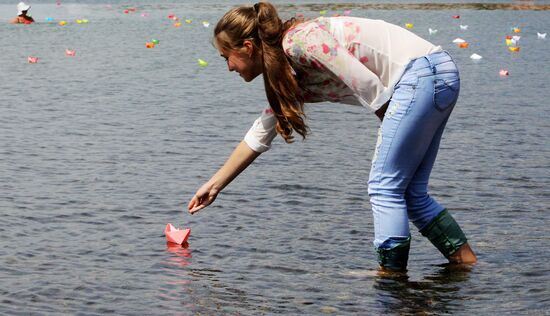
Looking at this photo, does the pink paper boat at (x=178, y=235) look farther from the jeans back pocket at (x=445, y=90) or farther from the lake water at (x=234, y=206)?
the jeans back pocket at (x=445, y=90)

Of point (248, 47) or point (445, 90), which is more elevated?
point (248, 47)

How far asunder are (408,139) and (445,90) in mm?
331

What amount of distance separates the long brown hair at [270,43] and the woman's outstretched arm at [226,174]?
0.60 meters

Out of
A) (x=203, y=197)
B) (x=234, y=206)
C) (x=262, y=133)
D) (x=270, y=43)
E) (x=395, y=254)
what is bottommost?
(x=395, y=254)

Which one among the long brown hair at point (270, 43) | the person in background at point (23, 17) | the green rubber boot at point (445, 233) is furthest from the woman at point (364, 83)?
the person in background at point (23, 17)

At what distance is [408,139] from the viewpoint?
5.48 metres

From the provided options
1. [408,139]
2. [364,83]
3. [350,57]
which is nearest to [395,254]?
[408,139]

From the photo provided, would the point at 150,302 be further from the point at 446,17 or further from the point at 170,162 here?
the point at 446,17

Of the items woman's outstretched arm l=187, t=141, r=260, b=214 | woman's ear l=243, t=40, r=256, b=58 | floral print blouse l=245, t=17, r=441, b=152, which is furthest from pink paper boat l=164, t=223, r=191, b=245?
woman's ear l=243, t=40, r=256, b=58

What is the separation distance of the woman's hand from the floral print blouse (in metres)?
0.62

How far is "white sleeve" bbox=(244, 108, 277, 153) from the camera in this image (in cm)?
564

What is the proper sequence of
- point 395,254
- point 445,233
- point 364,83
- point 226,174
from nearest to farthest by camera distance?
point 364,83 < point 226,174 < point 395,254 < point 445,233

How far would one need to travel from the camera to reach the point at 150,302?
19.8 ft

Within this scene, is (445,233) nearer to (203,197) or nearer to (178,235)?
(203,197)
